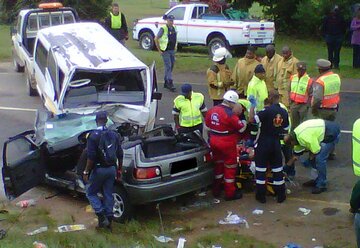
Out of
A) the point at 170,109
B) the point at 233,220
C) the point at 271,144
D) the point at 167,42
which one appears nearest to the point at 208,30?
the point at 167,42

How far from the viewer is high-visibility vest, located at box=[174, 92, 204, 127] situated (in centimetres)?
1038

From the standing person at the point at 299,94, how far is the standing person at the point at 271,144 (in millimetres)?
2101

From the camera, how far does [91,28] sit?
13.2 meters

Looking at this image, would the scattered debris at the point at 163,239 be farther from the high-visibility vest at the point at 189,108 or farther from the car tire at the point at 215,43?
the car tire at the point at 215,43

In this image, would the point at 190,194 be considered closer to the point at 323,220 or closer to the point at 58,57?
the point at 323,220

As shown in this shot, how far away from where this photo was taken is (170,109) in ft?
48.5

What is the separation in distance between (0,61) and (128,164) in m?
14.3

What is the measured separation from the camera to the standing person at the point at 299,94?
1109cm

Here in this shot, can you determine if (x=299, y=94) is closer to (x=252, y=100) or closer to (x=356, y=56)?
(x=252, y=100)

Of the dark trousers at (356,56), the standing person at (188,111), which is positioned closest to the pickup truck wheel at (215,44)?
the dark trousers at (356,56)

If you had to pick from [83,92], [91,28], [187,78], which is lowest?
[187,78]

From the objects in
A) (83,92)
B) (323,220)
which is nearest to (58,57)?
(83,92)

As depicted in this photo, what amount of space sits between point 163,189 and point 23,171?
2.04 m

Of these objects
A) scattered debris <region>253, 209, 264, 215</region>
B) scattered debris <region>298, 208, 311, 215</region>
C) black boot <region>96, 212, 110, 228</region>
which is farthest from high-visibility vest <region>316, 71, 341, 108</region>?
black boot <region>96, 212, 110, 228</region>
